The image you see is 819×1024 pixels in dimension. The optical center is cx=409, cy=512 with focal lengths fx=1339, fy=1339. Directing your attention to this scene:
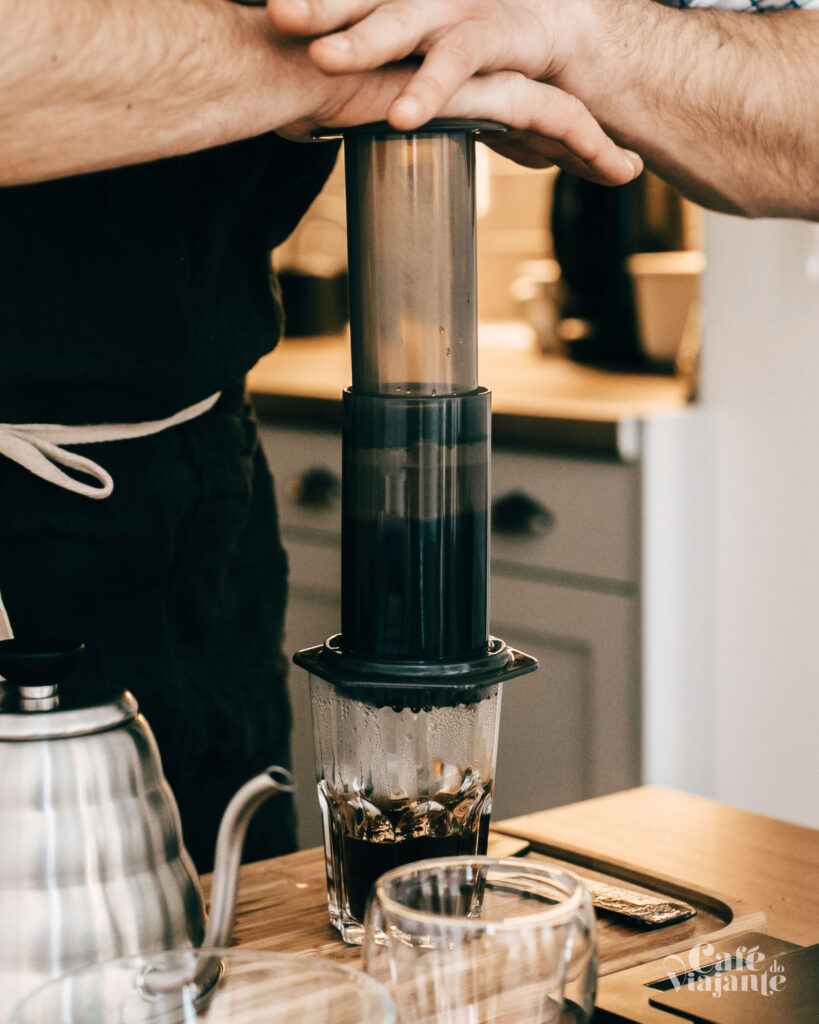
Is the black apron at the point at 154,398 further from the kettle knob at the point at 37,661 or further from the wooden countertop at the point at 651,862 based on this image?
the kettle knob at the point at 37,661

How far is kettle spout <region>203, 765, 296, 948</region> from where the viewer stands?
0.55 meters

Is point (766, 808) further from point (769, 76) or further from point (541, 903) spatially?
point (541, 903)

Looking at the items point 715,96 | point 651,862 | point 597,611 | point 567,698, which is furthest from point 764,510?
point 651,862

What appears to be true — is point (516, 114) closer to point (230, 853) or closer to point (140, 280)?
point (140, 280)

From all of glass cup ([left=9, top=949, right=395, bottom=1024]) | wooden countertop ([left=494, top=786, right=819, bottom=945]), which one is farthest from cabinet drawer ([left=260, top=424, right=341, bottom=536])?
glass cup ([left=9, top=949, right=395, bottom=1024])

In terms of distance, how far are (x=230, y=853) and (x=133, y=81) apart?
379 mm

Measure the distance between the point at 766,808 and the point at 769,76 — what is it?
4.07 feet

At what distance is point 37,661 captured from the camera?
1.77 feet

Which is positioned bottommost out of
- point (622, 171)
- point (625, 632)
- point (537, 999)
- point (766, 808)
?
point (766, 808)

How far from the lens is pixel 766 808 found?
1.90 meters

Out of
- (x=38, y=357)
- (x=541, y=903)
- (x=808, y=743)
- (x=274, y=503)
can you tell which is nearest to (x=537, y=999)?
(x=541, y=903)

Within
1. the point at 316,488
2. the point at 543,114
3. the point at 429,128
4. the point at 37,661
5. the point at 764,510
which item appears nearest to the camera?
the point at 37,661

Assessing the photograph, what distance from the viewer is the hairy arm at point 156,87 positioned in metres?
0.65

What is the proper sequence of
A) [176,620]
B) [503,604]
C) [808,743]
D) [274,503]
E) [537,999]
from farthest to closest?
[503,604]
[808,743]
[274,503]
[176,620]
[537,999]
